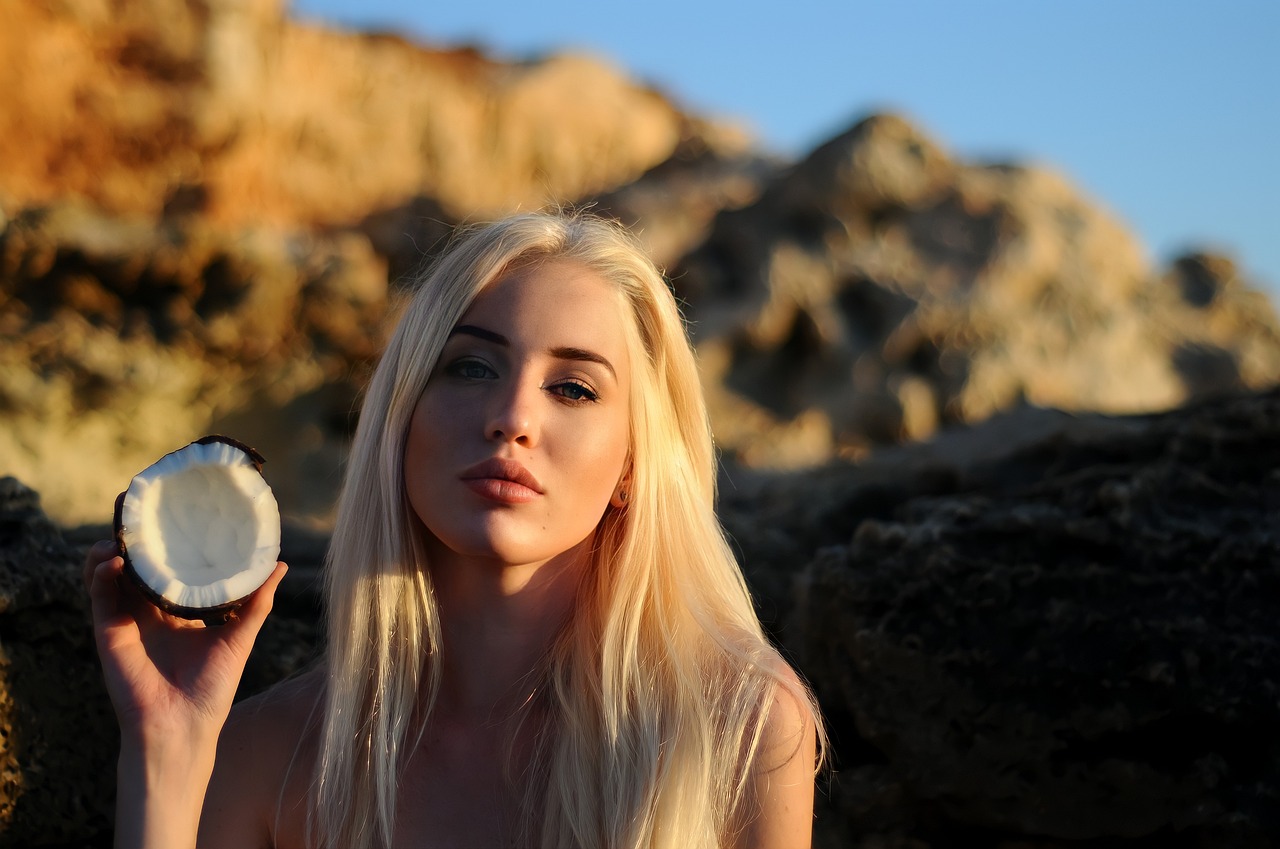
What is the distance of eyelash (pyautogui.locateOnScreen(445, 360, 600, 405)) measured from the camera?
2.21 meters

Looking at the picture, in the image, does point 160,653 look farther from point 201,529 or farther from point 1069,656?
point 1069,656

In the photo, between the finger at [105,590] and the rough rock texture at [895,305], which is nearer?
the finger at [105,590]

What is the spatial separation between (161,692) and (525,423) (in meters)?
0.79

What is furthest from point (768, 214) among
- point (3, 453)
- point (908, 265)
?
point (3, 453)

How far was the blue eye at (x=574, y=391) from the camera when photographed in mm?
2211

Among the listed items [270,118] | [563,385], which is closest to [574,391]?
[563,385]

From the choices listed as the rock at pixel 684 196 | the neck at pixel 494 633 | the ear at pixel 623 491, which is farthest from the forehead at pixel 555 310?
the rock at pixel 684 196

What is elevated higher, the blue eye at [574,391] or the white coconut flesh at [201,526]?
the blue eye at [574,391]

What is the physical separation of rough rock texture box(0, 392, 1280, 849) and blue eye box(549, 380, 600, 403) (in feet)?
2.79

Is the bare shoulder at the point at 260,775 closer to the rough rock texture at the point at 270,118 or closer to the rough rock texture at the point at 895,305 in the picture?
the rough rock texture at the point at 270,118

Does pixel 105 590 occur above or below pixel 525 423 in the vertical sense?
below

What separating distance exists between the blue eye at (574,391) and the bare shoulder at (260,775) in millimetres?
812

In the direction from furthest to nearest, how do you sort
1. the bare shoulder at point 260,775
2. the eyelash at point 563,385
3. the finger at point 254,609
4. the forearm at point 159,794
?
the eyelash at point 563,385 < the bare shoulder at point 260,775 < the finger at point 254,609 < the forearm at point 159,794

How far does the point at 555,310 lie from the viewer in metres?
A: 2.25
